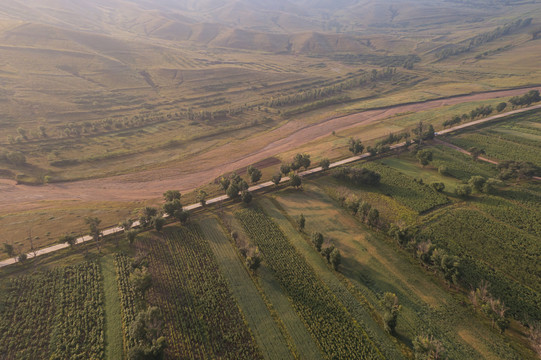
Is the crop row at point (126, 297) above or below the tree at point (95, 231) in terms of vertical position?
below

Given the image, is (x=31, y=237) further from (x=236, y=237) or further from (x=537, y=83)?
(x=537, y=83)

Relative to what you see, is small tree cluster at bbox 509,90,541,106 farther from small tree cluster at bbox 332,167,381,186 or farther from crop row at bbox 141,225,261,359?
crop row at bbox 141,225,261,359

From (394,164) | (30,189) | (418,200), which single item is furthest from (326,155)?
(30,189)

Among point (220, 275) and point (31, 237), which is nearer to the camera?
point (220, 275)

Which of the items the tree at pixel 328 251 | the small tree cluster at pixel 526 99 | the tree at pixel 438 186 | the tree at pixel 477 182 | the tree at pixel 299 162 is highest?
the small tree cluster at pixel 526 99

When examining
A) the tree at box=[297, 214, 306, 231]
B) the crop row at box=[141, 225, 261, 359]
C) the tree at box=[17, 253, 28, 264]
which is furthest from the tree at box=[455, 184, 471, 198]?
Answer: the tree at box=[17, 253, 28, 264]

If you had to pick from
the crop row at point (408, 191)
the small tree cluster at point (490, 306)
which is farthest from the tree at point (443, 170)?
the small tree cluster at point (490, 306)

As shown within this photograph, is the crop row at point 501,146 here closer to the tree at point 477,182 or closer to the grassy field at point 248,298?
the tree at point 477,182
